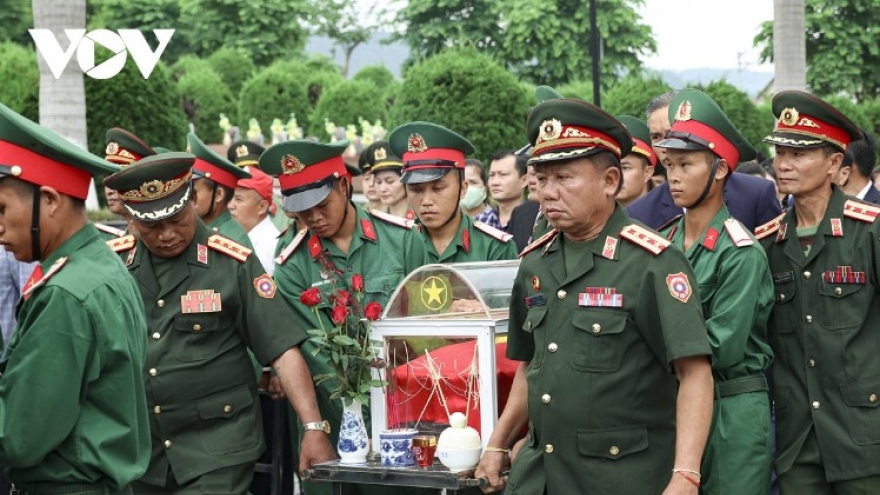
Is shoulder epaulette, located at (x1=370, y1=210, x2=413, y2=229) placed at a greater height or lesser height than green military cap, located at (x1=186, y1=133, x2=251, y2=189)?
lesser

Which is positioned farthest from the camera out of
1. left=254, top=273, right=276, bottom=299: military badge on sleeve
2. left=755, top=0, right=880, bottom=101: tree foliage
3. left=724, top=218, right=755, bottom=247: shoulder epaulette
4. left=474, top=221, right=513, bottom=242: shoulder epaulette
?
left=755, top=0, right=880, bottom=101: tree foliage

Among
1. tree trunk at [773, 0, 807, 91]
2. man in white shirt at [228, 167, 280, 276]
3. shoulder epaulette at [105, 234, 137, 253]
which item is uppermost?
tree trunk at [773, 0, 807, 91]

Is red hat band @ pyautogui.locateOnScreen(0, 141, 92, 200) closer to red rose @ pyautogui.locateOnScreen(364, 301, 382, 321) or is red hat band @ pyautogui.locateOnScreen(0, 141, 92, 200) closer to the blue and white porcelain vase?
red rose @ pyautogui.locateOnScreen(364, 301, 382, 321)

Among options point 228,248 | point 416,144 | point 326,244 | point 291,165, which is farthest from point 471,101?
point 228,248

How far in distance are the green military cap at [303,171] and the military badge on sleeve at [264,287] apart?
22.2 inches

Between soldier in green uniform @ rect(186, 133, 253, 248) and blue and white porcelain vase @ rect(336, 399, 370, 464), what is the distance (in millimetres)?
2108

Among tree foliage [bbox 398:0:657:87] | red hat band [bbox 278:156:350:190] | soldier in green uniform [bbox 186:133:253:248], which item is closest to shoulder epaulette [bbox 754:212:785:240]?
red hat band [bbox 278:156:350:190]

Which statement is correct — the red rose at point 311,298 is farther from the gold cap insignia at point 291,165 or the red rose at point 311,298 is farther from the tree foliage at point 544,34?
the tree foliage at point 544,34

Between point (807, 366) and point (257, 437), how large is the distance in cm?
243

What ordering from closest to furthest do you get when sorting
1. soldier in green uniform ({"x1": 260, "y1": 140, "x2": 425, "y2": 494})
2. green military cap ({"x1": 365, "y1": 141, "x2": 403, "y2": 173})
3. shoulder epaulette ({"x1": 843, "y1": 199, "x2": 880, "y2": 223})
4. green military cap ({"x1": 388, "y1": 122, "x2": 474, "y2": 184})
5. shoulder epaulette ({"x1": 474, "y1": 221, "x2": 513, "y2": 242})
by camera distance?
1. shoulder epaulette ({"x1": 843, "y1": 199, "x2": 880, "y2": 223})
2. soldier in green uniform ({"x1": 260, "y1": 140, "x2": 425, "y2": 494})
3. green military cap ({"x1": 388, "y1": 122, "x2": 474, "y2": 184})
4. shoulder epaulette ({"x1": 474, "y1": 221, "x2": 513, "y2": 242})
5. green military cap ({"x1": 365, "y1": 141, "x2": 403, "y2": 173})

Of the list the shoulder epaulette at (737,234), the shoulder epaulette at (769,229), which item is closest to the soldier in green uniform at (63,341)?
the shoulder epaulette at (737,234)

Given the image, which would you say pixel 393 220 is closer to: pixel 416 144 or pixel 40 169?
pixel 416 144

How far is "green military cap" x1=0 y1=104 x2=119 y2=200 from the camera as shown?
165 inches

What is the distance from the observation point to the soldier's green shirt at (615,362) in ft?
15.3
